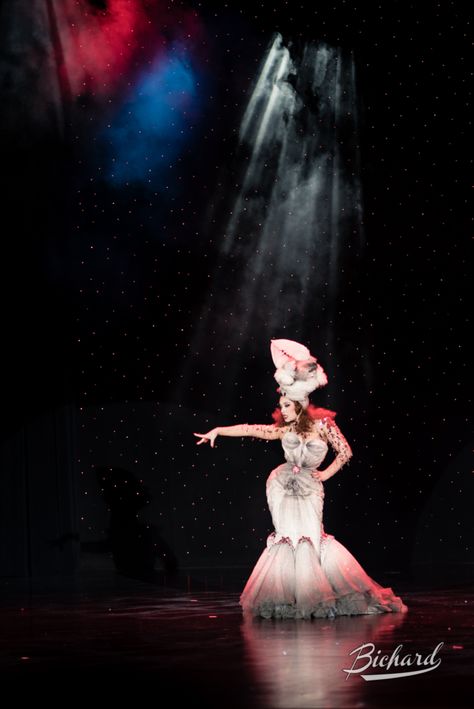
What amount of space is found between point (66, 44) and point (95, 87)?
490 mm

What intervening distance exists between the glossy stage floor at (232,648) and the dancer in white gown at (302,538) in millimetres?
137

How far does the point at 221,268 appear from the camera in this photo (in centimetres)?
1038

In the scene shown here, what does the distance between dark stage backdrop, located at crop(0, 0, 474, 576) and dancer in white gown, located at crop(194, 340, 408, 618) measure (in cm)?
437

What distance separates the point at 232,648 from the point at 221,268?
654 centimetres

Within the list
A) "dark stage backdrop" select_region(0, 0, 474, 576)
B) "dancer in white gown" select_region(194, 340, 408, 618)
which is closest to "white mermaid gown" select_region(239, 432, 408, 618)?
"dancer in white gown" select_region(194, 340, 408, 618)

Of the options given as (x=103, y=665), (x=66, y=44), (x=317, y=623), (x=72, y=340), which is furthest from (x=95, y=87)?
(x=103, y=665)

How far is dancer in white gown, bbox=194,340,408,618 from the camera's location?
5.38m

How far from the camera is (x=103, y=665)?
149 inches

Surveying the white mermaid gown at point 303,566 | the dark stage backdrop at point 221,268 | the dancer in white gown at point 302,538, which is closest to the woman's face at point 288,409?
the dancer in white gown at point 302,538

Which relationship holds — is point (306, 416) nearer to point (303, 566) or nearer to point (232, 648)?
point (303, 566)

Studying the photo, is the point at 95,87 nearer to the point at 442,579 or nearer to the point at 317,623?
the point at 442,579
